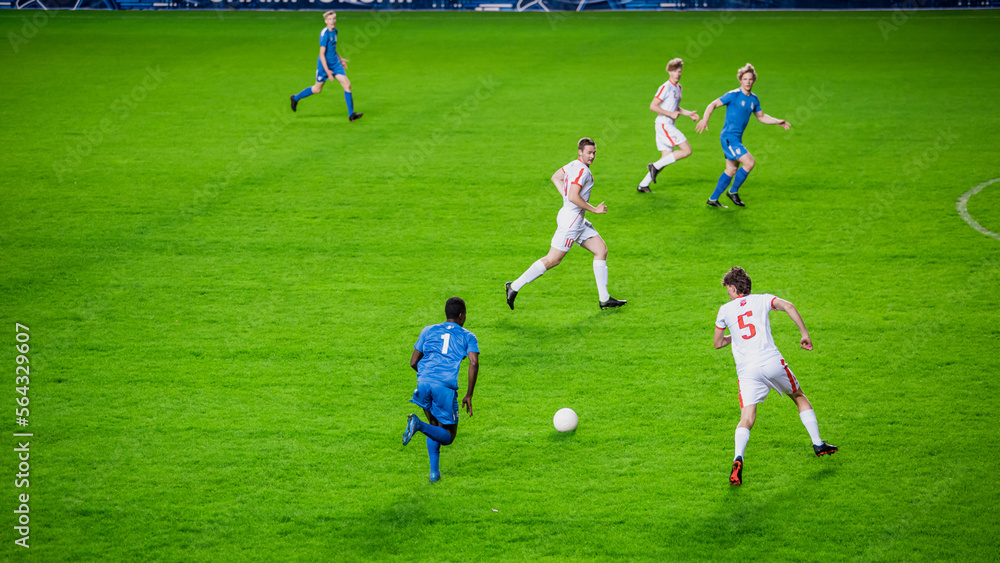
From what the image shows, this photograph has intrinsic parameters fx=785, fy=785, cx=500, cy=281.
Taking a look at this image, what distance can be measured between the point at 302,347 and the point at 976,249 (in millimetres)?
9733

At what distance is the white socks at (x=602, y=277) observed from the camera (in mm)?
10125

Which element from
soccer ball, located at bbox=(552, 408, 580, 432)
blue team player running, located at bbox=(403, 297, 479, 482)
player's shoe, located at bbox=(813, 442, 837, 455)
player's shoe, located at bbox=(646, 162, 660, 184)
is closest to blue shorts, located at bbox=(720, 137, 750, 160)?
player's shoe, located at bbox=(646, 162, 660, 184)

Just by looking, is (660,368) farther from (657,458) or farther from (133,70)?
(133,70)

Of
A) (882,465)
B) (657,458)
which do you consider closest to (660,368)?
(657,458)

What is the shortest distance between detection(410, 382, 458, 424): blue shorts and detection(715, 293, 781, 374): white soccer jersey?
2.50 meters

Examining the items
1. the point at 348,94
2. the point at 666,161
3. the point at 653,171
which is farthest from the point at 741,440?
the point at 348,94

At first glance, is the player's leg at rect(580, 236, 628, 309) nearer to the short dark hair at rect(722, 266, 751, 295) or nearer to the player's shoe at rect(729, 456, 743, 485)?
the short dark hair at rect(722, 266, 751, 295)

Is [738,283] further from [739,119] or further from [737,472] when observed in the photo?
[739,119]

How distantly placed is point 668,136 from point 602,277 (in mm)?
4885

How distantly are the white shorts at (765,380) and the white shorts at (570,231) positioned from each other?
3.48 m

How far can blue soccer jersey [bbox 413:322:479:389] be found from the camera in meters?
6.80

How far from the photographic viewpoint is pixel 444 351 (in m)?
6.89

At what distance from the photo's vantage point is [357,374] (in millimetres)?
8883

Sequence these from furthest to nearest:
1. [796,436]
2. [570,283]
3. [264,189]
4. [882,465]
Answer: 1. [264,189]
2. [570,283]
3. [796,436]
4. [882,465]
